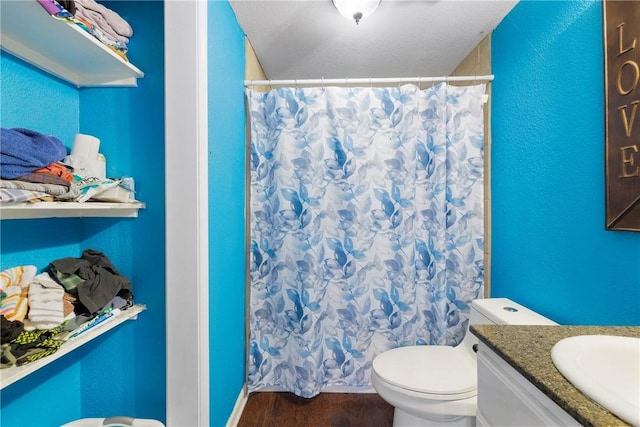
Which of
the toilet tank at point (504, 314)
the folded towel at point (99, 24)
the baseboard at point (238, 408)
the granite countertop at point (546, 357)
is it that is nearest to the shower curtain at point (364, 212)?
the baseboard at point (238, 408)

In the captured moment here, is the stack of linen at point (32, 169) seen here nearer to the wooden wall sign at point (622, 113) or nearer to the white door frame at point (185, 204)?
the white door frame at point (185, 204)

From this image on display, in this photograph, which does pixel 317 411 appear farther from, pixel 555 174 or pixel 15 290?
pixel 555 174

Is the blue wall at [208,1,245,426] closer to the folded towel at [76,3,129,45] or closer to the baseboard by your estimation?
the baseboard

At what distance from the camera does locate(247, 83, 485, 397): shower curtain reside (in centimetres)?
163

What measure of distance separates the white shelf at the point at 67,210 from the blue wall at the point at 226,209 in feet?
0.99

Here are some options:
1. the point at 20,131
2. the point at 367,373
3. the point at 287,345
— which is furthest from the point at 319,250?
the point at 20,131

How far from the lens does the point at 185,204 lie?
1028 millimetres

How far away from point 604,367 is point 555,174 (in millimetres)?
822

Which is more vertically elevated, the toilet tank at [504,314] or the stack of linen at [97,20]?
the stack of linen at [97,20]

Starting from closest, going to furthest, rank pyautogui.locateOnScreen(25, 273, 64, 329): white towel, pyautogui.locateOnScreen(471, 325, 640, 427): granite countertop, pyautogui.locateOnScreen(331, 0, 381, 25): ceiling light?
pyautogui.locateOnScreen(471, 325, 640, 427): granite countertop
pyautogui.locateOnScreen(25, 273, 64, 329): white towel
pyautogui.locateOnScreen(331, 0, 381, 25): ceiling light

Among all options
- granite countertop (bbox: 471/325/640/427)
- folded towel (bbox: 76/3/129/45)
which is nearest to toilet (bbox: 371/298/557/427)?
granite countertop (bbox: 471/325/640/427)

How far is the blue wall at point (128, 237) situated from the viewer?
3.53 ft

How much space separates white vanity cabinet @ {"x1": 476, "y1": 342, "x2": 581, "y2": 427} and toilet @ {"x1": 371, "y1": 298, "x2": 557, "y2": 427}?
375 mm

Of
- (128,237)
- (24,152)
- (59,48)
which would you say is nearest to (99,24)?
(59,48)
